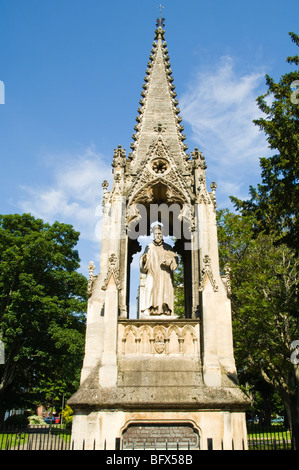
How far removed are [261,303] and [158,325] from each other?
1403cm

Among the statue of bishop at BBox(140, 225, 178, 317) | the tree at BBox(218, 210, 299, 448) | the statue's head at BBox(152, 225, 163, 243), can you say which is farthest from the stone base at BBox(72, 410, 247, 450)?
the tree at BBox(218, 210, 299, 448)

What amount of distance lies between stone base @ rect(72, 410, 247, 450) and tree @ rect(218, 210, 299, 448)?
12.6 meters

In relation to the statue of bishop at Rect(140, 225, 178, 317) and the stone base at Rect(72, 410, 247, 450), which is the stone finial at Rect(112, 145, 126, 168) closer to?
the statue of bishop at Rect(140, 225, 178, 317)

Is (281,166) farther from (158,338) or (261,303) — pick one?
(261,303)

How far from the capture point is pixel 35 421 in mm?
43562

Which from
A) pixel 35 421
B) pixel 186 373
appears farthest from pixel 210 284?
pixel 35 421

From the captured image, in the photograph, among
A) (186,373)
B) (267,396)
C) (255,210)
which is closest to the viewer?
(186,373)

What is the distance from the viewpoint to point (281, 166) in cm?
1196

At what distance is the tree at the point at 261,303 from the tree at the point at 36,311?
11287 millimetres

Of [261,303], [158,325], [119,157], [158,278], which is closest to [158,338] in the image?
[158,325]

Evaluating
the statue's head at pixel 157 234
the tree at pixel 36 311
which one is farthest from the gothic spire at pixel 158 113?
the tree at pixel 36 311
